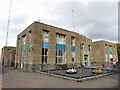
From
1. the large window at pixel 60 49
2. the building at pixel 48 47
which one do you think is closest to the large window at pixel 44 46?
the building at pixel 48 47

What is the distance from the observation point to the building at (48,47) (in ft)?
63.4

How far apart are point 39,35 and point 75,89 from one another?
49.8 feet

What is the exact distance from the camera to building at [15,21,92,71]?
63.4 feet

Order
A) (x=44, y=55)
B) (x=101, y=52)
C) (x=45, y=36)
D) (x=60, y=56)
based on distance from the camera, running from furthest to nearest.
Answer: (x=101, y=52) < (x=60, y=56) < (x=45, y=36) < (x=44, y=55)

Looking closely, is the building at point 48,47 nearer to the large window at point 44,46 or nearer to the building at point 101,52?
A: the large window at point 44,46

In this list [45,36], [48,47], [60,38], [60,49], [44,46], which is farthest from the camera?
[60,38]

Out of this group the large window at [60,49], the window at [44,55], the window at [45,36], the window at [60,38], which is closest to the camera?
the window at [44,55]

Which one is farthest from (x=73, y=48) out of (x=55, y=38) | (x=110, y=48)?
(x=110, y=48)

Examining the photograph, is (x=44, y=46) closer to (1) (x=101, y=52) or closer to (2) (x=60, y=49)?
(2) (x=60, y=49)

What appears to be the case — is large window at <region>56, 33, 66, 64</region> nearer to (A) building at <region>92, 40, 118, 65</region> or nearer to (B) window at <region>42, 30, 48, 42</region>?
(B) window at <region>42, 30, 48, 42</region>

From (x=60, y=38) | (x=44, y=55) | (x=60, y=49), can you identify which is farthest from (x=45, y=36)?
(x=60, y=49)

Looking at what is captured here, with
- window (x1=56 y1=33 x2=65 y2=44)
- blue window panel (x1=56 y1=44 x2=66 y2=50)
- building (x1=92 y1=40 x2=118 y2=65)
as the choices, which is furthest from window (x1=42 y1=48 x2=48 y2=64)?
building (x1=92 y1=40 x2=118 y2=65)

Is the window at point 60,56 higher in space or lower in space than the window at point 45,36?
lower

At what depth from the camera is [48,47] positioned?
70.3 ft
